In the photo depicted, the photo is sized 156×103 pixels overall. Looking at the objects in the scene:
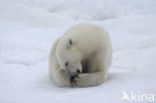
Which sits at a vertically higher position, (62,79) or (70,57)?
(70,57)

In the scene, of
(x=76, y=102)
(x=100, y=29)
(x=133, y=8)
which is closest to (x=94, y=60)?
(x=100, y=29)

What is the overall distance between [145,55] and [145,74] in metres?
1.48

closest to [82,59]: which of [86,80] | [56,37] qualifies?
[86,80]

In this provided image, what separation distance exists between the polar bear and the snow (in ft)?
0.51

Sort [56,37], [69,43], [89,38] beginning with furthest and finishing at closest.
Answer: [56,37] < [89,38] < [69,43]

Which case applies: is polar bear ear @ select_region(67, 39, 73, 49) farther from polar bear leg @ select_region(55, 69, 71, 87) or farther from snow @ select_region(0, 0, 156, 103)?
snow @ select_region(0, 0, 156, 103)

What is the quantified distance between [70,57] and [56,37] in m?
3.98

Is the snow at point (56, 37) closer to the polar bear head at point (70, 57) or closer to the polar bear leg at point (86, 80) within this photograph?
the polar bear leg at point (86, 80)

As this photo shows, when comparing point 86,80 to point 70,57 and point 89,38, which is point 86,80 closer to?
point 70,57

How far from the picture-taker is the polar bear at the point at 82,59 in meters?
3.26

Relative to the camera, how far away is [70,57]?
3.30 m

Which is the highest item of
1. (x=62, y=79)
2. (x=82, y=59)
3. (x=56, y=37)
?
(x=56, y=37)

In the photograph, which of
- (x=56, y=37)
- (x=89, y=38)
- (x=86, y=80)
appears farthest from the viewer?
(x=56, y=37)

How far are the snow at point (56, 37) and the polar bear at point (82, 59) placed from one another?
155 millimetres
